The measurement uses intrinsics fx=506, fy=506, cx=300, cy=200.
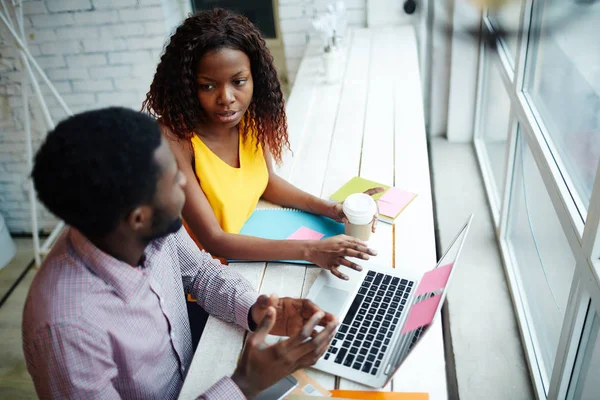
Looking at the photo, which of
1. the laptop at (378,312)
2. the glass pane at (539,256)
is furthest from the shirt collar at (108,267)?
the glass pane at (539,256)

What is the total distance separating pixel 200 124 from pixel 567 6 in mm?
1201

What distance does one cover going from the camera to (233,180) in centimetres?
142

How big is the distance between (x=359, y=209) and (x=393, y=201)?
22cm

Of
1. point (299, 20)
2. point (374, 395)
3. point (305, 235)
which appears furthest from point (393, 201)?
point (299, 20)

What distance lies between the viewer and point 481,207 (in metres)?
2.52

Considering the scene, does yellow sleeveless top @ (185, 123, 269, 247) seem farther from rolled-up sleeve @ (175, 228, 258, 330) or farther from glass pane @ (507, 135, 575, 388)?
glass pane @ (507, 135, 575, 388)

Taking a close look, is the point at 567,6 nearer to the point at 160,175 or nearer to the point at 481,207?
the point at 481,207

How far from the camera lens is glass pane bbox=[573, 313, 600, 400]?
4.22 feet

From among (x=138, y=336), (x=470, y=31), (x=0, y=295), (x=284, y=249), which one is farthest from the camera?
(x=470, y=31)

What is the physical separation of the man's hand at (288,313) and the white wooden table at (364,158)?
0.25 ft

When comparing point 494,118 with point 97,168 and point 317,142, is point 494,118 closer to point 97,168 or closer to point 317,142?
point 317,142

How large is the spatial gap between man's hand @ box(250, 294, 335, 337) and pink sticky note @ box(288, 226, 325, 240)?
0.32 meters

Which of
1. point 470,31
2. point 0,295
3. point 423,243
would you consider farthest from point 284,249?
point 470,31

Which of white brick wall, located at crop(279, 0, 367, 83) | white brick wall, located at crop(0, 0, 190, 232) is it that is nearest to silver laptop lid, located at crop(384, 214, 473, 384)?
white brick wall, located at crop(279, 0, 367, 83)
